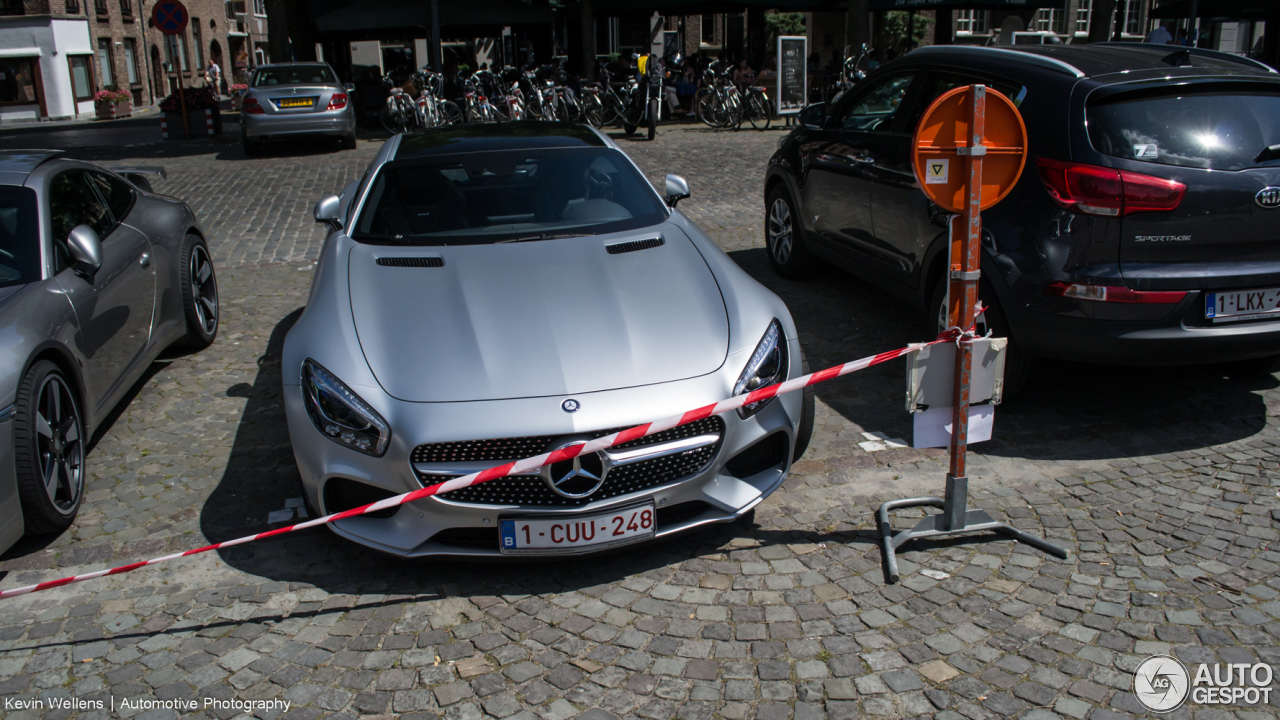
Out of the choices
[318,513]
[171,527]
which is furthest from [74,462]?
[318,513]

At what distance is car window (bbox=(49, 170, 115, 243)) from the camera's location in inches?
191

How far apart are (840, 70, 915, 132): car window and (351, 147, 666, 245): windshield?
71.0 inches

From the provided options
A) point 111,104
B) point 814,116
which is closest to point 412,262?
point 814,116

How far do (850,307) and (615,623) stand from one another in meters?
4.06

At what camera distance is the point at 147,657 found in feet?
10.5

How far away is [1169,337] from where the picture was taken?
170 inches

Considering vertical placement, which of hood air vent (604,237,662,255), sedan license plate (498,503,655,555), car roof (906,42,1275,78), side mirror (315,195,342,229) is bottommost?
sedan license plate (498,503,655,555)

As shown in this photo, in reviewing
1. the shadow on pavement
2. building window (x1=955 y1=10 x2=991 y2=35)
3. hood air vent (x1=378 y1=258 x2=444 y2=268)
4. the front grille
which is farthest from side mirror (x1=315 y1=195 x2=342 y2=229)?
building window (x1=955 y1=10 x2=991 y2=35)

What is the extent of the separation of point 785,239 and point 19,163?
5.03m

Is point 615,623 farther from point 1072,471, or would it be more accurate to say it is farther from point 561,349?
point 1072,471

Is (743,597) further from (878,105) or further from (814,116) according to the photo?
(814,116)

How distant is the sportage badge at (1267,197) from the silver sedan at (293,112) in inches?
587

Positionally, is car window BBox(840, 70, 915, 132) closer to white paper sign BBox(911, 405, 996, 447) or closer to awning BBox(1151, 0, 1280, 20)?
white paper sign BBox(911, 405, 996, 447)

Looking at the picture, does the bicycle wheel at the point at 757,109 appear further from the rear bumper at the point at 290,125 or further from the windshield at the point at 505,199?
the windshield at the point at 505,199
